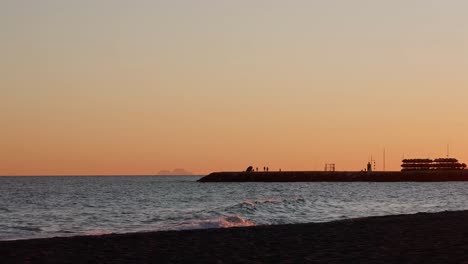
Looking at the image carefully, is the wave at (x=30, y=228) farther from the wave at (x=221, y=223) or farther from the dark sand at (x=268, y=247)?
the dark sand at (x=268, y=247)

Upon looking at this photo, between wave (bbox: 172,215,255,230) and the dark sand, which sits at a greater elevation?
the dark sand

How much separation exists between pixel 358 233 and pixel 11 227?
27260 mm

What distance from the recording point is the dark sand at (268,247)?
1655 cm

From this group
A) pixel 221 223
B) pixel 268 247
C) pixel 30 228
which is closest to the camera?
pixel 268 247

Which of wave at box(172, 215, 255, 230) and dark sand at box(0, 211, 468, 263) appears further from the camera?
wave at box(172, 215, 255, 230)

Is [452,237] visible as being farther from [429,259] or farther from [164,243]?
[164,243]

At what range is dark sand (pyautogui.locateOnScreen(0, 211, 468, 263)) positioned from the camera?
54.3 ft

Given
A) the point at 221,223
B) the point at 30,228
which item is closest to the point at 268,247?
the point at 221,223

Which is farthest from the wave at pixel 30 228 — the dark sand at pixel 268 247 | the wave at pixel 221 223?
the dark sand at pixel 268 247

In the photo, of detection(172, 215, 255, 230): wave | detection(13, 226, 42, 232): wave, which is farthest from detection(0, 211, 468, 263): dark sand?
detection(13, 226, 42, 232): wave

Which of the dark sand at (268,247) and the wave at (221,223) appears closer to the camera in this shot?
the dark sand at (268,247)

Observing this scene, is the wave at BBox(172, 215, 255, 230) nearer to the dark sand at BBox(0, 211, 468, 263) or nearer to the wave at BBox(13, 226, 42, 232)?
the wave at BBox(13, 226, 42, 232)

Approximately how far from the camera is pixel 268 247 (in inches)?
758

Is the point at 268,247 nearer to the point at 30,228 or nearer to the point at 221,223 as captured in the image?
the point at 221,223
